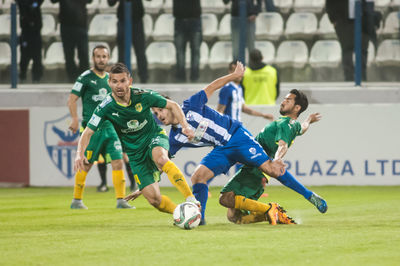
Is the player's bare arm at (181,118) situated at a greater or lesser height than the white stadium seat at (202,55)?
lesser

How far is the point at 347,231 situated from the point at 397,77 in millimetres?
6613

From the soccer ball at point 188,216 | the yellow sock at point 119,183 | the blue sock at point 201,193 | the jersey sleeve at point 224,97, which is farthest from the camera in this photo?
the jersey sleeve at point 224,97

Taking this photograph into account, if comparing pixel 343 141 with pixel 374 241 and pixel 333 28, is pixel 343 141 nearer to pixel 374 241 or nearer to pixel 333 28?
pixel 333 28

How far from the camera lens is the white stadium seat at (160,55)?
511 inches

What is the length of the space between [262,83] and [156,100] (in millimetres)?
5260

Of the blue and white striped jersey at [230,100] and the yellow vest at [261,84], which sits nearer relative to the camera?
the blue and white striped jersey at [230,100]

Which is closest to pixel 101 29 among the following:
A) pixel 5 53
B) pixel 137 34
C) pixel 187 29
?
pixel 137 34

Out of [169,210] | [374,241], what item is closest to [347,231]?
[374,241]

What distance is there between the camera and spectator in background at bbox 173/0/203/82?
12.9m

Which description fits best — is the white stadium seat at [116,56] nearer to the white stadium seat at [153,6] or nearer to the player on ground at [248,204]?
the white stadium seat at [153,6]

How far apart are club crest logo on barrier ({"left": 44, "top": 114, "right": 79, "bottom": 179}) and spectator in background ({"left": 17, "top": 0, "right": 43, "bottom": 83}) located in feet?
3.75

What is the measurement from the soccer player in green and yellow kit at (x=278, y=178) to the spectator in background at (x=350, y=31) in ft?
16.0

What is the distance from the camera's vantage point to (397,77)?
1285cm

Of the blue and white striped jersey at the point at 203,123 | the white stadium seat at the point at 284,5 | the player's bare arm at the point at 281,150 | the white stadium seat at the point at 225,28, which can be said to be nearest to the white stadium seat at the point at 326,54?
the white stadium seat at the point at 284,5
